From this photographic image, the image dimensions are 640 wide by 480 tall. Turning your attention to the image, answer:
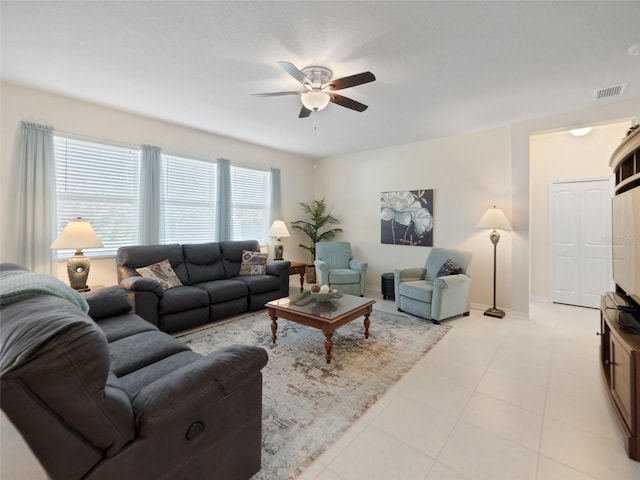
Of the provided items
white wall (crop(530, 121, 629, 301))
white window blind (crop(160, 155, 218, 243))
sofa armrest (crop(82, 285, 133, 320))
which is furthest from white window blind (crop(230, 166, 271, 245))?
white wall (crop(530, 121, 629, 301))

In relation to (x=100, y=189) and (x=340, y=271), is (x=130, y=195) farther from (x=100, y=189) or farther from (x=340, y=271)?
(x=340, y=271)

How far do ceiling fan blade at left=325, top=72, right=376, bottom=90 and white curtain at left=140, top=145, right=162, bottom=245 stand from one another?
108 inches

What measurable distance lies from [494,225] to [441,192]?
42.5 inches

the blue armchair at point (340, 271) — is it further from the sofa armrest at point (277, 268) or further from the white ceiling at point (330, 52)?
the white ceiling at point (330, 52)

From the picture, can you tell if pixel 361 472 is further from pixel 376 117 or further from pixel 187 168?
pixel 187 168

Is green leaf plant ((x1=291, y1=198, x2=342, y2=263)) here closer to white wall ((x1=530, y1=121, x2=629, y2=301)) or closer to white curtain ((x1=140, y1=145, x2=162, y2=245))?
white curtain ((x1=140, y1=145, x2=162, y2=245))

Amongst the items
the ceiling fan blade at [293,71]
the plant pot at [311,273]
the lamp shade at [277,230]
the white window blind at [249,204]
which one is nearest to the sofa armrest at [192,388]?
the ceiling fan blade at [293,71]

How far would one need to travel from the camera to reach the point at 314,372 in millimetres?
2523

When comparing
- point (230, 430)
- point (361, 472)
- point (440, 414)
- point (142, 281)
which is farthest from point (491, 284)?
point (142, 281)

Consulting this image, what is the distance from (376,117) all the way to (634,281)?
300cm

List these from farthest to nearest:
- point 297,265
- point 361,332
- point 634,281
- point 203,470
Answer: point 297,265
point 361,332
point 634,281
point 203,470

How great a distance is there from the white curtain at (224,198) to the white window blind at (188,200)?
0.09 m

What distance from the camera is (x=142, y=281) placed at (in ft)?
10.0

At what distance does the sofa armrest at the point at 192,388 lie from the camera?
108 cm
